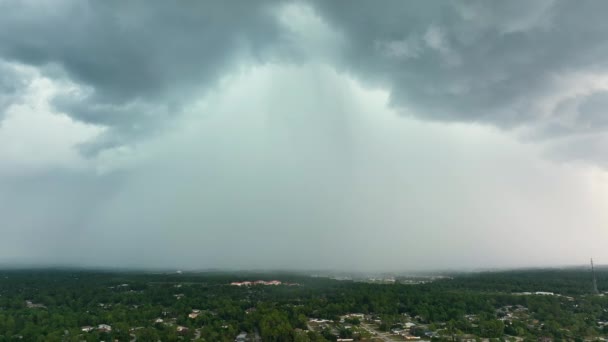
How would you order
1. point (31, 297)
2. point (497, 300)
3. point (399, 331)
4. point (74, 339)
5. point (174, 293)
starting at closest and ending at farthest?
point (74, 339)
point (399, 331)
point (497, 300)
point (31, 297)
point (174, 293)

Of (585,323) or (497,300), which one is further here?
(497,300)

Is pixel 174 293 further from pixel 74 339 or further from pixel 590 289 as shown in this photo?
pixel 590 289

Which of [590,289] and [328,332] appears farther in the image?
[590,289]

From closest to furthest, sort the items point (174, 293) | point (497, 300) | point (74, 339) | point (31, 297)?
point (74, 339)
point (497, 300)
point (31, 297)
point (174, 293)

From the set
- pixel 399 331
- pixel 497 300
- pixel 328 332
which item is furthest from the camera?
pixel 497 300

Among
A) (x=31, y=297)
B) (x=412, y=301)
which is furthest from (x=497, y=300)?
(x=31, y=297)

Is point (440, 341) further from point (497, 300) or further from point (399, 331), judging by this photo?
A: point (497, 300)

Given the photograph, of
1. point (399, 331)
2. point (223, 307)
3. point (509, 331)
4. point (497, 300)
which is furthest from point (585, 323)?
point (223, 307)

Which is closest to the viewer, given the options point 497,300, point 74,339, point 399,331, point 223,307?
point 74,339
